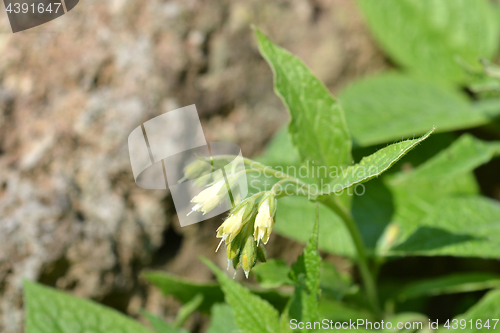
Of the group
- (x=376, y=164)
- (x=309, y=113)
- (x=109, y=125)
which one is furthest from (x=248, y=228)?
(x=109, y=125)

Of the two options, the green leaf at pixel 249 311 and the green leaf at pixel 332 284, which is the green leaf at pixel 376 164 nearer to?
the green leaf at pixel 249 311

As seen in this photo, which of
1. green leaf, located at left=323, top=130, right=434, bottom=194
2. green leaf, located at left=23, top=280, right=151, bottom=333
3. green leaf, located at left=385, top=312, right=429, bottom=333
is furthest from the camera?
green leaf, located at left=385, top=312, right=429, bottom=333

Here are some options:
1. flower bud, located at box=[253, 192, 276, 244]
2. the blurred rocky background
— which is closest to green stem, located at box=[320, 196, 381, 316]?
flower bud, located at box=[253, 192, 276, 244]

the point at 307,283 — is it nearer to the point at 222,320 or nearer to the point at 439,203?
the point at 222,320

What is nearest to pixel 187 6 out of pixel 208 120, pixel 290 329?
pixel 208 120

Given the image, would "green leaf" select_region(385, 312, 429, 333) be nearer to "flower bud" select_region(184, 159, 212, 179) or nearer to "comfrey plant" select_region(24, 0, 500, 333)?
"comfrey plant" select_region(24, 0, 500, 333)

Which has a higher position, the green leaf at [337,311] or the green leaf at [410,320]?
the green leaf at [337,311]

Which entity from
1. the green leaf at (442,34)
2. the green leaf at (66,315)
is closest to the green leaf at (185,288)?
the green leaf at (66,315)
